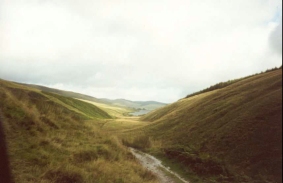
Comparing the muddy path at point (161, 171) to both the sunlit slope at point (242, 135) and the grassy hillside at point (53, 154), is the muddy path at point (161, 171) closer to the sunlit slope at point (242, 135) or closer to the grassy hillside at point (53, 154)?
the grassy hillside at point (53, 154)

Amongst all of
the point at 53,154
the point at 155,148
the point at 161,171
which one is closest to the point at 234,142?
the point at 161,171

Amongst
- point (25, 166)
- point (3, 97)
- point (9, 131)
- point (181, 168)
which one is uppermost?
point (3, 97)

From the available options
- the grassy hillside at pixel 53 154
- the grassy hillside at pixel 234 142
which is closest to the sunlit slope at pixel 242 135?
the grassy hillside at pixel 234 142

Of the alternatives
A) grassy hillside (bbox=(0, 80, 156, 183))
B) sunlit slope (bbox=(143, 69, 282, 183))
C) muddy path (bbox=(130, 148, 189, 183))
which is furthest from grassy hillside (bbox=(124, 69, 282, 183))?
grassy hillside (bbox=(0, 80, 156, 183))

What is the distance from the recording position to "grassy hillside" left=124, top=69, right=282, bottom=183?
23.4 meters

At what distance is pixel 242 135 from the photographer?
97.0 feet

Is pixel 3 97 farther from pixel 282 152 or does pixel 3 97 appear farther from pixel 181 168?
pixel 282 152

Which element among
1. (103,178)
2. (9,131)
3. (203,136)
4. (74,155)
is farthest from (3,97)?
(203,136)

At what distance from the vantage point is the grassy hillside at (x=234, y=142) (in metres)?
23.4

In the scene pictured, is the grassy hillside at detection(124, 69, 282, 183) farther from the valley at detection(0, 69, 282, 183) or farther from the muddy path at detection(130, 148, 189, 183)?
the muddy path at detection(130, 148, 189, 183)

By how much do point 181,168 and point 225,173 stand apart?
568 centimetres

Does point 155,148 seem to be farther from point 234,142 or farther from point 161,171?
point 234,142

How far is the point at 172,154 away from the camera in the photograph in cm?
3397

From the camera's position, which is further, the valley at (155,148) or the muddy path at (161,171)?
the muddy path at (161,171)
